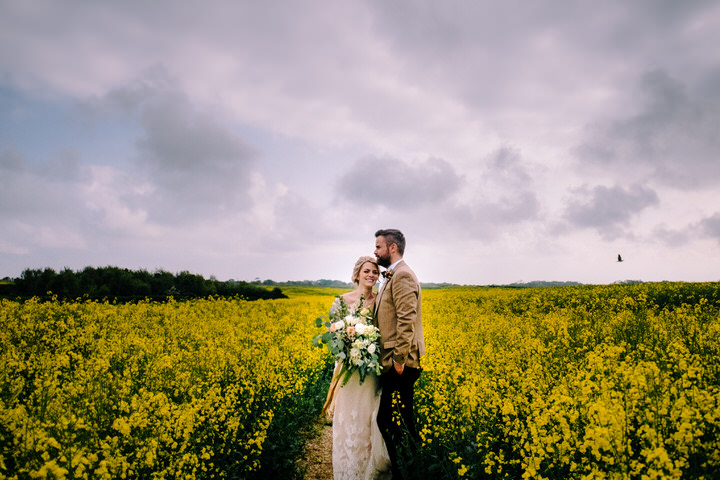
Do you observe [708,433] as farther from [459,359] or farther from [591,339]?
[591,339]

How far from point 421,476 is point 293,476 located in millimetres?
1982

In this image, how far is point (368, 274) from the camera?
15.8 ft

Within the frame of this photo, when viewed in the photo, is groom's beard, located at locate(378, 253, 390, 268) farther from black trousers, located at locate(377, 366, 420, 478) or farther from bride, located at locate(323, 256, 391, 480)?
black trousers, located at locate(377, 366, 420, 478)

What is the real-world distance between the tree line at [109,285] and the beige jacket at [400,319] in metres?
18.5

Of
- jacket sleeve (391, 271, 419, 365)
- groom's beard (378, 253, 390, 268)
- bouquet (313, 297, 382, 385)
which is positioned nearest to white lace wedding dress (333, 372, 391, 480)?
bouquet (313, 297, 382, 385)

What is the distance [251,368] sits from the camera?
6539 mm

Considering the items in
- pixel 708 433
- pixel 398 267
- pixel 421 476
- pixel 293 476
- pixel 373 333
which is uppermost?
pixel 398 267

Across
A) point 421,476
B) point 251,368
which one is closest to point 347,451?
point 421,476

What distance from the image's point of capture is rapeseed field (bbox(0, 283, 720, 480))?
2.79 m

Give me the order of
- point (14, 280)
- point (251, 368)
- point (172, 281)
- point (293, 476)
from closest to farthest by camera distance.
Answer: point (293, 476) < point (251, 368) < point (14, 280) < point (172, 281)

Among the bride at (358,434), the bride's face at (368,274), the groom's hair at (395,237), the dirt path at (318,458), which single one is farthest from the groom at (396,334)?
the dirt path at (318,458)

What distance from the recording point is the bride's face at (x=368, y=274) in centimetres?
481

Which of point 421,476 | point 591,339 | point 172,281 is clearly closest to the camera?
point 421,476

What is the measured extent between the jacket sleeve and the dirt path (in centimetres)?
281
